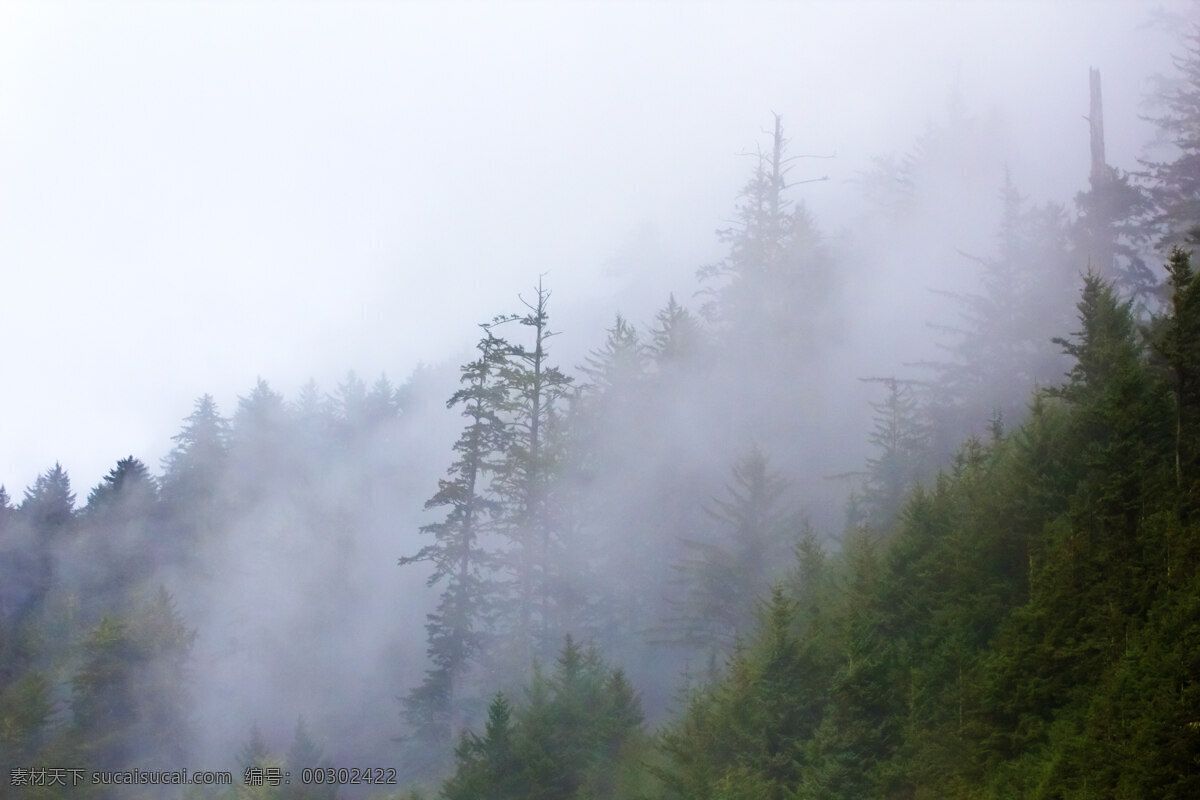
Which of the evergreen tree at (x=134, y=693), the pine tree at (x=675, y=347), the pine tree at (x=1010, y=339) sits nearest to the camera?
the evergreen tree at (x=134, y=693)

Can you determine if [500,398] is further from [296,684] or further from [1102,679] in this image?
[1102,679]

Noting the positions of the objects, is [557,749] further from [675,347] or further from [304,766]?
[675,347]

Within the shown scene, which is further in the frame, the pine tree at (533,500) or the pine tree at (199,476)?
the pine tree at (199,476)

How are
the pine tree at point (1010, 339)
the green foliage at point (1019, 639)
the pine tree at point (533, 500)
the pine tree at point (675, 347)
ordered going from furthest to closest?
the pine tree at point (675, 347)
the pine tree at point (533, 500)
the pine tree at point (1010, 339)
the green foliage at point (1019, 639)

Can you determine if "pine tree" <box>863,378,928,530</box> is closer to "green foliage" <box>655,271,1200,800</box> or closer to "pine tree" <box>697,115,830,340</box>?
"green foliage" <box>655,271,1200,800</box>

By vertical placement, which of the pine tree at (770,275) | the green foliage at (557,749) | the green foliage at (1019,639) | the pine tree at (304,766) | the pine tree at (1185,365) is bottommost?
the pine tree at (304,766)

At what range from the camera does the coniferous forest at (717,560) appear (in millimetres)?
15344

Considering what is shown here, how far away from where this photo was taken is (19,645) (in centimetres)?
4191

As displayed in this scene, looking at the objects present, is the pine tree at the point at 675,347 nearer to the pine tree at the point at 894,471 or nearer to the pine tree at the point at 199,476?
the pine tree at the point at 894,471

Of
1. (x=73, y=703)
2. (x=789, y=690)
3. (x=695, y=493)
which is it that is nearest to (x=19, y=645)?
(x=73, y=703)

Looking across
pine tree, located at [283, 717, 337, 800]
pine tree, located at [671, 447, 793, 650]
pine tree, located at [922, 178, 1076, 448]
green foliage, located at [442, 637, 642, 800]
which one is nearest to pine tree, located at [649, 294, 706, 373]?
pine tree, located at [922, 178, 1076, 448]

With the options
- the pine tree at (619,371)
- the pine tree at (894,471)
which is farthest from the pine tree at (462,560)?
the pine tree at (894,471)

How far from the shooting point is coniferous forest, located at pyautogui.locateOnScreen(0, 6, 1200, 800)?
15344 mm

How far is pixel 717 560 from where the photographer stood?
32.6 metres
